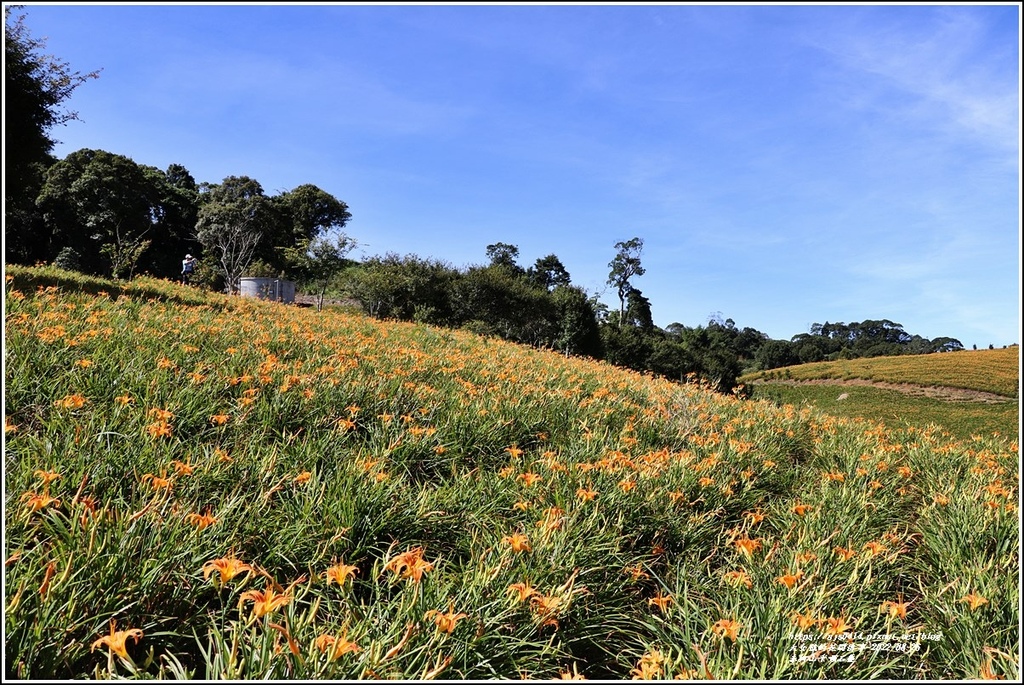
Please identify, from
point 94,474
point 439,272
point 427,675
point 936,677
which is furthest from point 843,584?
point 439,272

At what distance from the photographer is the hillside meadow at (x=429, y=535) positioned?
1816 millimetres

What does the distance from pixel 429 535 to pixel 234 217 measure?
42.2m

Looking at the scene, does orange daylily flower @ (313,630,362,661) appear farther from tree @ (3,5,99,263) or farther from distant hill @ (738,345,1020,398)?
distant hill @ (738,345,1020,398)

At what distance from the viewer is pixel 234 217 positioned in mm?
39000

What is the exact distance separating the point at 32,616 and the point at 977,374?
134ft

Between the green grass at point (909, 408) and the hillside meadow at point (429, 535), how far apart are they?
606 inches

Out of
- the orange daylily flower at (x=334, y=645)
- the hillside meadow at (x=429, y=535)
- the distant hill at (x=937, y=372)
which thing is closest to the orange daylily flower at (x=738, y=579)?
the hillside meadow at (x=429, y=535)

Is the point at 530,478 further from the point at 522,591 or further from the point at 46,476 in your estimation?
the point at 46,476

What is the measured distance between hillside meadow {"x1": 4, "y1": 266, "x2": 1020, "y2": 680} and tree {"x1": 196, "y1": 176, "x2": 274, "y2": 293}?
110ft

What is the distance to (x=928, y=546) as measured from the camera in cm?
338

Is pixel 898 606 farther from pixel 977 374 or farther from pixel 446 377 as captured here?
pixel 977 374

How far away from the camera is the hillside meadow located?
1.82 m

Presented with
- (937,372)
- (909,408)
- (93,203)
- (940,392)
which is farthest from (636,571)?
(93,203)

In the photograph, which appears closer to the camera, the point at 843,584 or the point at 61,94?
the point at 843,584
